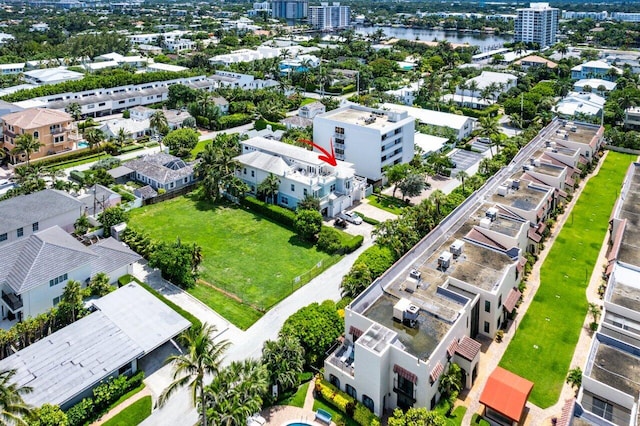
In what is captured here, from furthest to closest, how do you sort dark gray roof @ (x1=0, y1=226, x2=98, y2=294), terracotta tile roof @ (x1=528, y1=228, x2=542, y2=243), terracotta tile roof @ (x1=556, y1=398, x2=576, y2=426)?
terracotta tile roof @ (x1=528, y1=228, x2=542, y2=243) → dark gray roof @ (x1=0, y1=226, x2=98, y2=294) → terracotta tile roof @ (x1=556, y1=398, x2=576, y2=426)

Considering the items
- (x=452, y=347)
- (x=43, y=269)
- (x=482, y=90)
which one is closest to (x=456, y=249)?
(x=452, y=347)

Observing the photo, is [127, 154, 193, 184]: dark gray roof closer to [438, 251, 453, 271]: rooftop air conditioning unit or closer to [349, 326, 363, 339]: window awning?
[349, 326, 363, 339]: window awning

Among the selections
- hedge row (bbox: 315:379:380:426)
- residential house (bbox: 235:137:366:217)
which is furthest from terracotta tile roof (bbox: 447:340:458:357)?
residential house (bbox: 235:137:366:217)

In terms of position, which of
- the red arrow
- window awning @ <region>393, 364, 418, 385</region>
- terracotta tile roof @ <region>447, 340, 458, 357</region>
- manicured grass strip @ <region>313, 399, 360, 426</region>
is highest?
the red arrow

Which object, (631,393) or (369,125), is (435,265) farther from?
(369,125)

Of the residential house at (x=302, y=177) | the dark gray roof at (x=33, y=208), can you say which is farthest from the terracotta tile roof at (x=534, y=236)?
the dark gray roof at (x=33, y=208)

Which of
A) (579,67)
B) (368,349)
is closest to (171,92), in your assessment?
(368,349)
